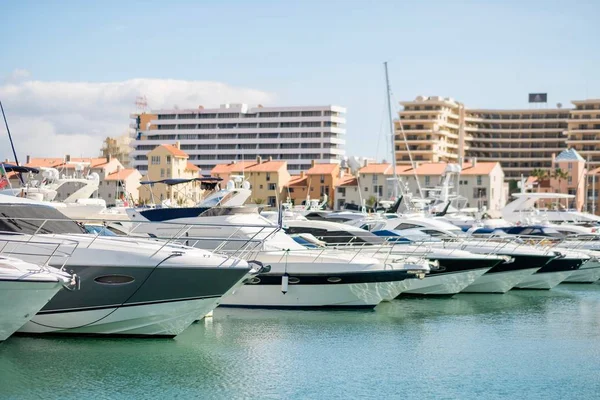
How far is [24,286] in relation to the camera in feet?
55.1

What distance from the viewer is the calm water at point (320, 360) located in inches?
663

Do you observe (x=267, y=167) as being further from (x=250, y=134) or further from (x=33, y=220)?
(x=33, y=220)

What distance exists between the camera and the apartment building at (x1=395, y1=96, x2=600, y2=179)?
150m

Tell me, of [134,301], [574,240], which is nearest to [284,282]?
[134,301]

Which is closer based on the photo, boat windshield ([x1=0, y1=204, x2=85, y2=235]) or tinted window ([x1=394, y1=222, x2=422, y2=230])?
boat windshield ([x1=0, y1=204, x2=85, y2=235])

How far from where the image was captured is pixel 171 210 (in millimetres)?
28547

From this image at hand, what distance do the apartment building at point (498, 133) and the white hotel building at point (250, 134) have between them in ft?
46.5

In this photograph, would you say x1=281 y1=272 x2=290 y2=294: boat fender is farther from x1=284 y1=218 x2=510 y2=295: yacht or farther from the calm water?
x1=284 y1=218 x2=510 y2=295: yacht

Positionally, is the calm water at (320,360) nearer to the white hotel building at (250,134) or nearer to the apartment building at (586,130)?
the apartment building at (586,130)

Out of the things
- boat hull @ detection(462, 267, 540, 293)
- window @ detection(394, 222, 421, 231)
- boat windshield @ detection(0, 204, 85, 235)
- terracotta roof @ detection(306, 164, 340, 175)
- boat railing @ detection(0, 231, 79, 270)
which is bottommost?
boat hull @ detection(462, 267, 540, 293)

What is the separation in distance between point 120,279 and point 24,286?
2537 millimetres

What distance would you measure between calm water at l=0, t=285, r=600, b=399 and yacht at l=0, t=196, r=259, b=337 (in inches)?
17.3

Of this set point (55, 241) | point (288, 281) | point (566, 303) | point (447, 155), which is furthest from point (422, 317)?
point (447, 155)

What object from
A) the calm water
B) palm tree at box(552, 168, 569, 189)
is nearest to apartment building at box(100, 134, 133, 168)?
palm tree at box(552, 168, 569, 189)
